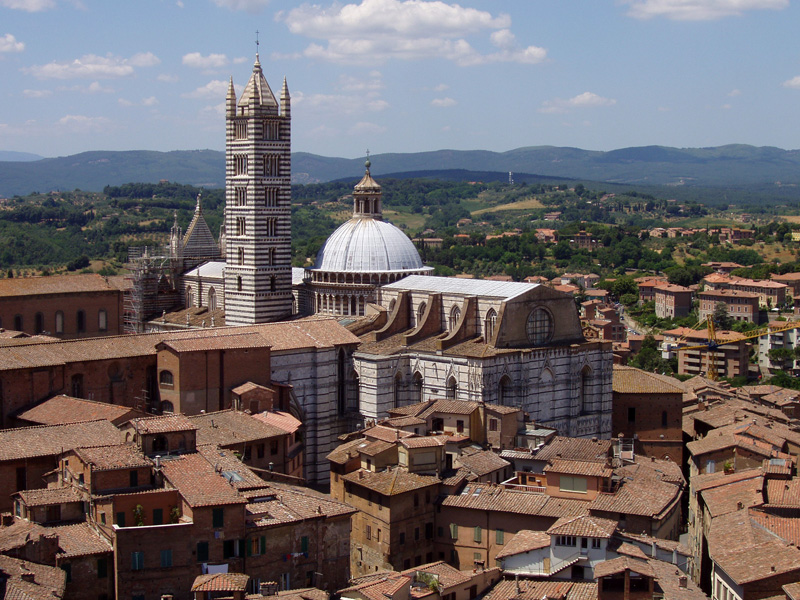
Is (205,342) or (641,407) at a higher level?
(205,342)

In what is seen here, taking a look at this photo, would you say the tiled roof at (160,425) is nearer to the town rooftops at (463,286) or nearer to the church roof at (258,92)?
the town rooftops at (463,286)

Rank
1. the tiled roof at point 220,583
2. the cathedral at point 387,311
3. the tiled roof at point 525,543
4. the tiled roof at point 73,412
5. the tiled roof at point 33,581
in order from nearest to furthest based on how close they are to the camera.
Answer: the tiled roof at point 33,581
the tiled roof at point 220,583
the tiled roof at point 525,543
the tiled roof at point 73,412
the cathedral at point 387,311

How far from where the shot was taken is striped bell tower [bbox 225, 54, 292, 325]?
4788 cm

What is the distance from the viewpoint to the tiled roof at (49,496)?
28.2 m

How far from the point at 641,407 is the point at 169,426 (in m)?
21.5

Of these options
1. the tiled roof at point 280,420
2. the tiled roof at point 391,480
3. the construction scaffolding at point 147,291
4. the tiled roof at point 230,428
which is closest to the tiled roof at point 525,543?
the tiled roof at point 391,480

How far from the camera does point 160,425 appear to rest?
30984mm

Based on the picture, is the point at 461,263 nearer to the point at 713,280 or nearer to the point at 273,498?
the point at 713,280

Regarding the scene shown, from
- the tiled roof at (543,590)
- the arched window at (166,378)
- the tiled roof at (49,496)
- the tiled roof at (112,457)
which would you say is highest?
the arched window at (166,378)

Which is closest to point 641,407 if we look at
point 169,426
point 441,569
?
point 441,569

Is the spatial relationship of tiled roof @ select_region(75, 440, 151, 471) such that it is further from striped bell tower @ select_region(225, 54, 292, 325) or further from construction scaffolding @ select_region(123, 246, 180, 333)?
construction scaffolding @ select_region(123, 246, 180, 333)

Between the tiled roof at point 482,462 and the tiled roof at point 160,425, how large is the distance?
349 inches

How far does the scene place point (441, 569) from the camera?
29500mm

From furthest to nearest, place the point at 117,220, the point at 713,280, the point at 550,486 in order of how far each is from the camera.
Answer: the point at 117,220
the point at 713,280
the point at 550,486
